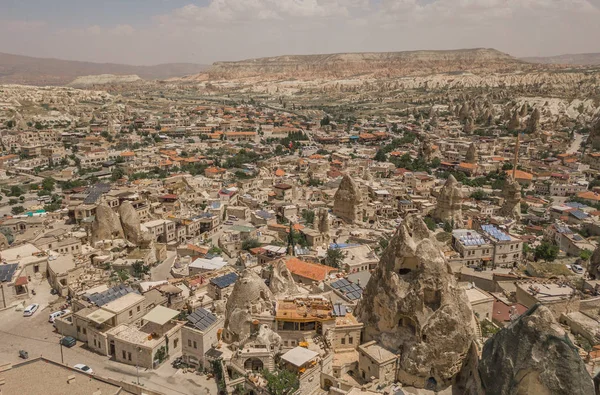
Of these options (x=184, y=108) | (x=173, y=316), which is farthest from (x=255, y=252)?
(x=184, y=108)

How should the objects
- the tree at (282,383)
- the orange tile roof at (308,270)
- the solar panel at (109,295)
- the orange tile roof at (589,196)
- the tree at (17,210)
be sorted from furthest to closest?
the orange tile roof at (589,196)
the tree at (17,210)
the orange tile roof at (308,270)
the solar panel at (109,295)
the tree at (282,383)

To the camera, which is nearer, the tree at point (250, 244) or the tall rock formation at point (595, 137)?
the tree at point (250, 244)

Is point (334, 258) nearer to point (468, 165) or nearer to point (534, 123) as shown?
point (468, 165)

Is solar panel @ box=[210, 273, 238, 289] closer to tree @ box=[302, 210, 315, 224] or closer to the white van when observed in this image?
the white van

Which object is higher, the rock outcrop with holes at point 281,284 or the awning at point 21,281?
the rock outcrop with holes at point 281,284

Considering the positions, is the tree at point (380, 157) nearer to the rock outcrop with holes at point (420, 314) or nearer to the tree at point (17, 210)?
the tree at point (17, 210)

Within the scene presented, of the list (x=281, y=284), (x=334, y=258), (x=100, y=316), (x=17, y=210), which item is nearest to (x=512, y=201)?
(x=334, y=258)

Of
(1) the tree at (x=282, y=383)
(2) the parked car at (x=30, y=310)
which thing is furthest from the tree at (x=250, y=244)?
(1) the tree at (x=282, y=383)

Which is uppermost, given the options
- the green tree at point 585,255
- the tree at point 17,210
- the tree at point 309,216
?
the tree at point 309,216
